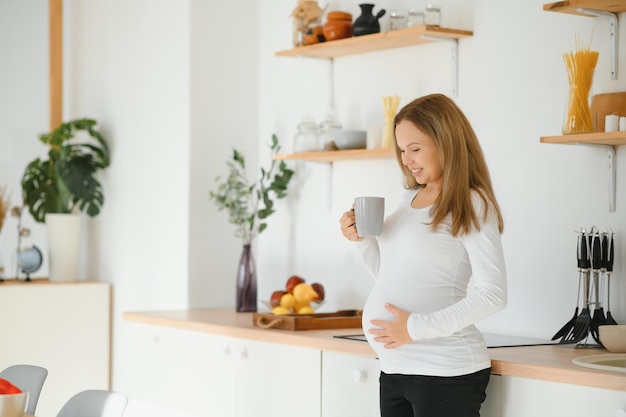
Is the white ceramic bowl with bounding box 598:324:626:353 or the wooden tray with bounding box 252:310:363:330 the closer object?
the white ceramic bowl with bounding box 598:324:626:353

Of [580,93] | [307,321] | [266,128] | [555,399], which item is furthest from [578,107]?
[266,128]

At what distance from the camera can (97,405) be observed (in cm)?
263

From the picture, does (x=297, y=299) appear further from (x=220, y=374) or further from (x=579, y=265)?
(x=579, y=265)

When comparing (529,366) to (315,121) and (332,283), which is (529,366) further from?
(315,121)

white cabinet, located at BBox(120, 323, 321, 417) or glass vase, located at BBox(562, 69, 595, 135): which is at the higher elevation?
glass vase, located at BBox(562, 69, 595, 135)

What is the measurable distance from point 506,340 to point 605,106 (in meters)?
0.75

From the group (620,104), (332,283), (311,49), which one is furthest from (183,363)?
(620,104)

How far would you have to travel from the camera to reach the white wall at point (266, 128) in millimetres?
3012

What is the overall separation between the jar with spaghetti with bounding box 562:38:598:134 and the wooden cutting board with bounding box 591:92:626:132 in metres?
0.02

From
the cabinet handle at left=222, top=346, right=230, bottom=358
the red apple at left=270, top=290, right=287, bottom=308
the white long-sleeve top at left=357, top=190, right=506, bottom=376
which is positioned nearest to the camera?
the white long-sleeve top at left=357, top=190, right=506, bottom=376

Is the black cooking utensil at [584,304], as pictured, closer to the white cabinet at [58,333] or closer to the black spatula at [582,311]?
the black spatula at [582,311]

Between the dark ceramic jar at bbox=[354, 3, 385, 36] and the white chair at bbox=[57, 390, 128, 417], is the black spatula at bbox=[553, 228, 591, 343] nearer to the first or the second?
the dark ceramic jar at bbox=[354, 3, 385, 36]

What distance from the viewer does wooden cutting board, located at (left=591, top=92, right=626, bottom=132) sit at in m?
2.72

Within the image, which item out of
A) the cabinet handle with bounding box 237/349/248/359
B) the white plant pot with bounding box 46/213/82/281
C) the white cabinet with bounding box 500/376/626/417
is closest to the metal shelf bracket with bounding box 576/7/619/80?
the white cabinet with bounding box 500/376/626/417
